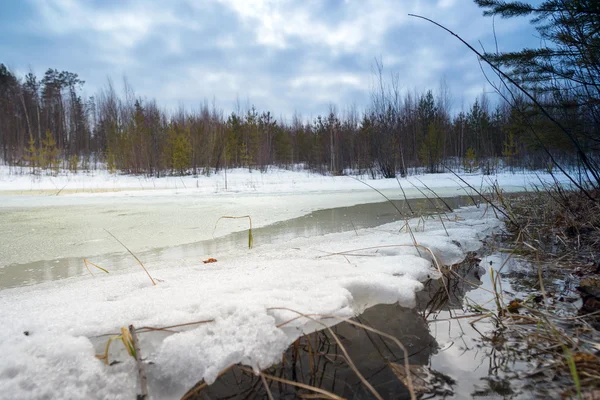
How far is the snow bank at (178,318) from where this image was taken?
694 millimetres

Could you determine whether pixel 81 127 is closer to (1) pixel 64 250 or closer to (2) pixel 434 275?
(1) pixel 64 250

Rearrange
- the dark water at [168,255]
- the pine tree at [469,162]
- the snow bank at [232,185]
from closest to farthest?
the dark water at [168,255], the snow bank at [232,185], the pine tree at [469,162]

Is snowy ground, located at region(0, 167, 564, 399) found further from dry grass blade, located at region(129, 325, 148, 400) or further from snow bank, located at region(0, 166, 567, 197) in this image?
snow bank, located at region(0, 166, 567, 197)

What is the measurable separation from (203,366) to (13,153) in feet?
94.0

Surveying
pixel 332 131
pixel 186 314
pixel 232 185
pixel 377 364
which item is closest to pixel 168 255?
pixel 186 314

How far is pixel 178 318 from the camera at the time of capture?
34.9 inches

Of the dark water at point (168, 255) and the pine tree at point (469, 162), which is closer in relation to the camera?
the dark water at point (168, 255)

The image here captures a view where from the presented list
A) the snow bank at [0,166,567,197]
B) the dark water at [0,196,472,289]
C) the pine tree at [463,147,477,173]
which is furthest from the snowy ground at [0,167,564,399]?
the pine tree at [463,147,477,173]

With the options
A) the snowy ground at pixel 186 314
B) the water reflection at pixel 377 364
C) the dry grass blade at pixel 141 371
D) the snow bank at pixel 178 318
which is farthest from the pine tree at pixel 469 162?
the dry grass blade at pixel 141 371

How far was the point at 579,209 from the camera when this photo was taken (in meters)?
2.54

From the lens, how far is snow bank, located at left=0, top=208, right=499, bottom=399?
0.69 meters

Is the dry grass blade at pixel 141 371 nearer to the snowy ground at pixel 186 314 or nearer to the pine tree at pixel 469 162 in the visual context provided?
the snowy ground at pixel 186 314

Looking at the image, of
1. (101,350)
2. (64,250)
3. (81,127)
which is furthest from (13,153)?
(101,350)

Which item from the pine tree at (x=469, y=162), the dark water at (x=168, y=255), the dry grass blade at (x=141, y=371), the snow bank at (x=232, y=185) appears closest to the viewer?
the dry grass blade at (x=141, y=371)
